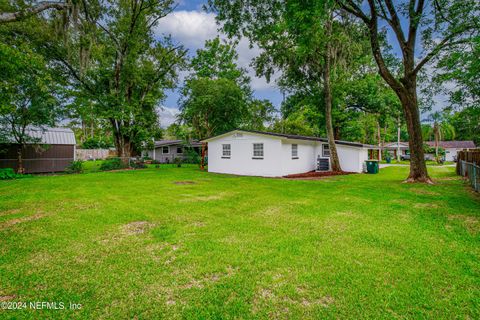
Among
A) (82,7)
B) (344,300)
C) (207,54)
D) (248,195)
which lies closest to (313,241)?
(344,300)

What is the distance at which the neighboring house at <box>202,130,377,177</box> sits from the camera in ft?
45.6

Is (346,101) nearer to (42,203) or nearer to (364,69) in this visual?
(364,69)

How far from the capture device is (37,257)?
3.38 metres

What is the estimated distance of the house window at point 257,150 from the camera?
565 inches

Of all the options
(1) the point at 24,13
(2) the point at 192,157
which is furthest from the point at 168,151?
(1) the point at 24,13

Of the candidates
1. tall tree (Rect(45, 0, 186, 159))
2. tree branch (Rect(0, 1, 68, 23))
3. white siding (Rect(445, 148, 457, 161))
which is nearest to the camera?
tree branch (Rect(0, 1, 68, 23))

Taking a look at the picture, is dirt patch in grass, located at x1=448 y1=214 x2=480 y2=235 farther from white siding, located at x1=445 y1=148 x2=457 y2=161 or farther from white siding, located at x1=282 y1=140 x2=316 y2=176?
white siding, located at x1=445 y1=148 x2=457 y2=161

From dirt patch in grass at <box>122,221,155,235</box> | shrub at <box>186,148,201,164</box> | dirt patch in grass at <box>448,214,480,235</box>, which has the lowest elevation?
dirt patch in grass at <box>448,214,480,235</box>

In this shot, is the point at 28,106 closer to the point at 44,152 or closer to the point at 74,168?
the point at 74,168

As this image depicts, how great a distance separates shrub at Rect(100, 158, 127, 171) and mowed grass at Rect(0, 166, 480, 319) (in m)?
12.2

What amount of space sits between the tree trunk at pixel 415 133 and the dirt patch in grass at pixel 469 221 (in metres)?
6.11

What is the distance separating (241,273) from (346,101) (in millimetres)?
21685

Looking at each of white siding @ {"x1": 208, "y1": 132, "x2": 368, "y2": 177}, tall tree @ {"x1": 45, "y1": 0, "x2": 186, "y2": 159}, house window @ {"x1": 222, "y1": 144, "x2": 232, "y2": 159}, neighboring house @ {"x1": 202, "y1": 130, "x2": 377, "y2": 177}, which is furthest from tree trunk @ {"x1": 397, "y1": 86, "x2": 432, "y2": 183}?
tall tree @ {"x1": 45, "y1": 0, "x2": 186, "y2": 159}

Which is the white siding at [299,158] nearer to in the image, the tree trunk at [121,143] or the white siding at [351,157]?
the white siding at [351,157]
